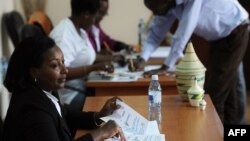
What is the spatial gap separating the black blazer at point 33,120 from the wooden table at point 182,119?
0.26 m

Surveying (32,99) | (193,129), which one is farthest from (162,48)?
(32,99)

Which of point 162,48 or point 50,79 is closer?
point 50,79

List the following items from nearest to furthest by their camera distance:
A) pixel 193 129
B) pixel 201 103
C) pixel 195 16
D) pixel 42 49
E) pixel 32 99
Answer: pixel 32 99
pixel 42 49
pixel 193 129
pixel 201 103
pixel 195 16

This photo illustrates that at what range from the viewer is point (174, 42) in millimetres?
2807

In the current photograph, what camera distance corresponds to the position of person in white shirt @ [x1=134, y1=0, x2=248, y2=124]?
2766 mm

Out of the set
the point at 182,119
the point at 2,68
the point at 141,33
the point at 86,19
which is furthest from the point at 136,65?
the point at 141,33

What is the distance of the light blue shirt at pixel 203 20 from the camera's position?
2.71 meters

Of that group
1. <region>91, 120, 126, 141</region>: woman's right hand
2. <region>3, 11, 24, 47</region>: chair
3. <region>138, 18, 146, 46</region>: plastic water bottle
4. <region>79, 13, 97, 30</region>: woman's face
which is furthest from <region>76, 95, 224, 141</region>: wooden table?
<region>138, 18, 146, 46</region>: plastic water bottle

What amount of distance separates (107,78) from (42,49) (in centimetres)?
114

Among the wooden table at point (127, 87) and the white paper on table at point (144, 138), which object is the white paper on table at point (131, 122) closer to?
the white paper on table at point (144, 138)

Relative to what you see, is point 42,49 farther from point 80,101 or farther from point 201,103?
point 80,101

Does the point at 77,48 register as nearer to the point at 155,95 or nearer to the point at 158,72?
the point at 158,72

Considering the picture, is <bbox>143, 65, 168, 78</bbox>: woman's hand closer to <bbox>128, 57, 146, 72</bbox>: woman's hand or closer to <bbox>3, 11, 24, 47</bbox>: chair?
<bbox>128, 57, 146, 72</bbox>: woman's hand

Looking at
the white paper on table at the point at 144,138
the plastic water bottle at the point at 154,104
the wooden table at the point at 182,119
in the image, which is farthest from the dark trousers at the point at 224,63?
the white paper on table at the point at 144,138
